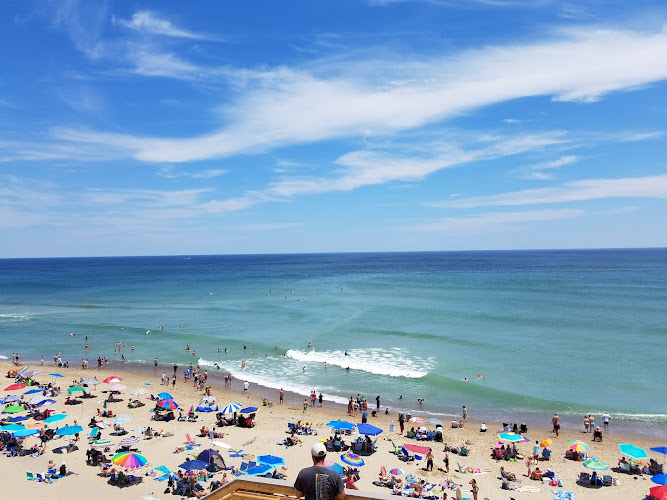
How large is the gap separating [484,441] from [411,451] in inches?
186

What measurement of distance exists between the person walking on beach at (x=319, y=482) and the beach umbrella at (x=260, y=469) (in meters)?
13.0

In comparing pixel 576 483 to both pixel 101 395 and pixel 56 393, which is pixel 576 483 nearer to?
pixel 101 395

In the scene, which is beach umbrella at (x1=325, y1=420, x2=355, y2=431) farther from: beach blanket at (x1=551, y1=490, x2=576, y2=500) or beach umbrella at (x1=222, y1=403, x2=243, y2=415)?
beach blanket at (x1=551, y1=490, x2=576, y2=500)

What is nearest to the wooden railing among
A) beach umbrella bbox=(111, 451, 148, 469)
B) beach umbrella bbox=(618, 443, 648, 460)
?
beach umbrella bbox=(111, 451, 148, 469)

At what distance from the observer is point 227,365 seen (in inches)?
1439

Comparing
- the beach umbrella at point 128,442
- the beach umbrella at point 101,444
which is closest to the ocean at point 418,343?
the beach umbrella at point 128,442

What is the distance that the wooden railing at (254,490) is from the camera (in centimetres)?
509

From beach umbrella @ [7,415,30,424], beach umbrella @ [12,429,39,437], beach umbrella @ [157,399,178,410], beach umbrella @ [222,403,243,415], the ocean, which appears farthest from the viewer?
the ocean

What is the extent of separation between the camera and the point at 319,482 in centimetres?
445

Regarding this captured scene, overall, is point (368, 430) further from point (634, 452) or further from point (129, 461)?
point (634, 452)

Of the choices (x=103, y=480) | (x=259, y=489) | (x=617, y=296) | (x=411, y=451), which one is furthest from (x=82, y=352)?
(x=617, y=296)

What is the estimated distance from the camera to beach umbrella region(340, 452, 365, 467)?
18359 mm

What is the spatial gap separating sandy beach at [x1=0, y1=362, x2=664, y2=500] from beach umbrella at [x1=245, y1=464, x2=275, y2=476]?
38.2 inches

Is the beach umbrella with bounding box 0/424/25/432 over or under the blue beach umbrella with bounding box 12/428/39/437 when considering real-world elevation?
over
